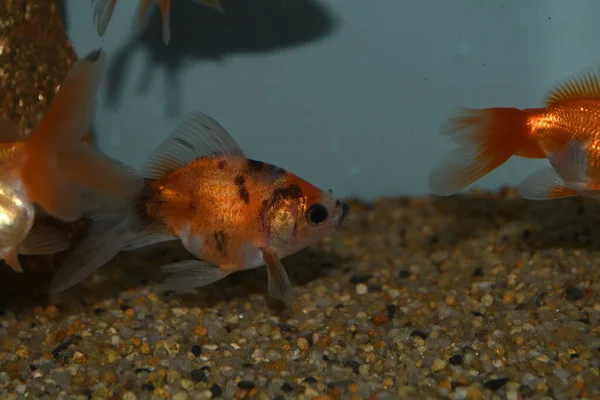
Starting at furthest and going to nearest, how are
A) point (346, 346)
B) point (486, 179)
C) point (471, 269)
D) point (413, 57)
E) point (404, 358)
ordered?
point (486, 179)
point (413, 57)
point (471, 269)
point (346, 346)
point (404, 358)

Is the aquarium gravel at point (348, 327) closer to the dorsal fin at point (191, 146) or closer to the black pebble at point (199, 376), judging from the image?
the black pebble at point (199, 376)

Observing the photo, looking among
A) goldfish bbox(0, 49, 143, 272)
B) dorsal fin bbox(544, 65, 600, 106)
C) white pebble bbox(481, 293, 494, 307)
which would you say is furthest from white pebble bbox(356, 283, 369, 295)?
goldfish bbox(0, 49, 143, 272)

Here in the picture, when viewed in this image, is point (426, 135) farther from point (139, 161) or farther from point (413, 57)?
point (139, 161)

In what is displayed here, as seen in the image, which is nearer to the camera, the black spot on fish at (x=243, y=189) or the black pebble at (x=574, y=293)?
the black spot on fish at (x=243, y=189)

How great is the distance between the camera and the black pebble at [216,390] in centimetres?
242

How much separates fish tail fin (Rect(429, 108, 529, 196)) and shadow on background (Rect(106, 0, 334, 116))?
2.13 metres

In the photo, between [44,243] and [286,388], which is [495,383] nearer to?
[286,388]

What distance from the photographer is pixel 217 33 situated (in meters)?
4.59

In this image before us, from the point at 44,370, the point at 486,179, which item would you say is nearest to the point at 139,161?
the point at 44,370

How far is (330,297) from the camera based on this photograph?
3551mm

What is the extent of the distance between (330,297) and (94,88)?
6.68 feet

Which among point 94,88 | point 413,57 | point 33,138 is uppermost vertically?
point 413,57

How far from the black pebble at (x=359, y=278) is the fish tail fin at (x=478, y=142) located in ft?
4.24

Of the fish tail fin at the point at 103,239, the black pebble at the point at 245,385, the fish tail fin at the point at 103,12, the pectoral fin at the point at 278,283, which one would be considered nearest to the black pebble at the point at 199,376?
the black pebble at the point at 245,385
